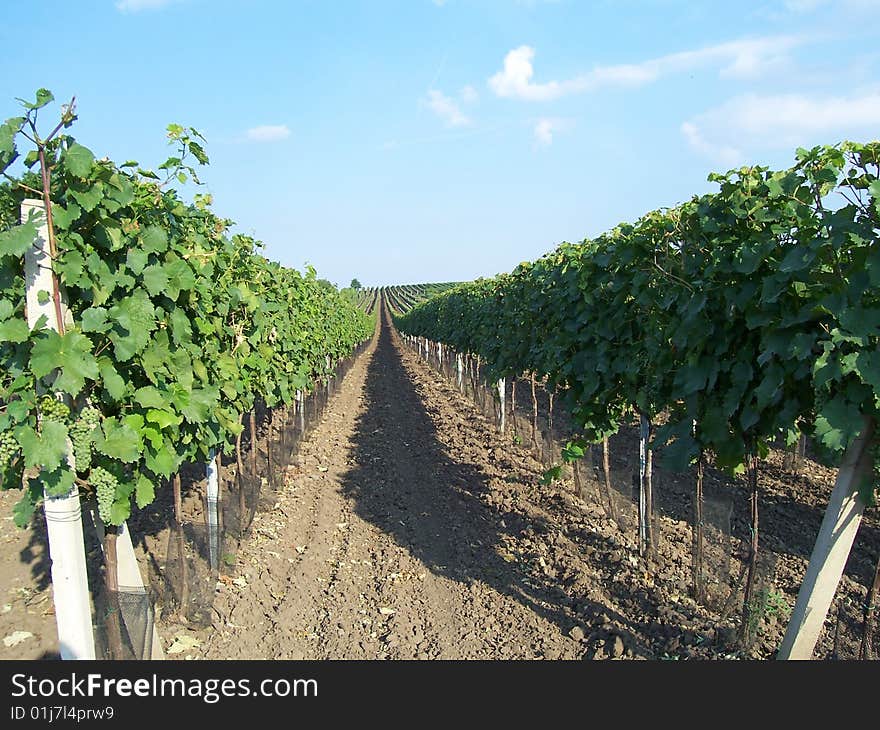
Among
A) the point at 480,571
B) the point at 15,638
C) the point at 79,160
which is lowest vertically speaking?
the point at 480,571

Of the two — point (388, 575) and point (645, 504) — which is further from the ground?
point (645, 504)

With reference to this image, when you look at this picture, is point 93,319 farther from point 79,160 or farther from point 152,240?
point 79,160

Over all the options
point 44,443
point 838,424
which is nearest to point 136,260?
point 44,443

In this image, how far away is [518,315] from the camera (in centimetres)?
880

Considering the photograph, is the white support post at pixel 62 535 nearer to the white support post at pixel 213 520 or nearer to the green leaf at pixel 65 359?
the green leaf at pixel 65 359

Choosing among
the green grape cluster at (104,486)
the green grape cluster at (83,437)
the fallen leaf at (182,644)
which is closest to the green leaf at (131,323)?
the green grape cluster at (83,437)

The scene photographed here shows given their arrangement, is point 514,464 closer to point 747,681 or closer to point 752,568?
point 752,568

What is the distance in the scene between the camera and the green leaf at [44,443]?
2.72 meters

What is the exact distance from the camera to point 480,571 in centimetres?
587

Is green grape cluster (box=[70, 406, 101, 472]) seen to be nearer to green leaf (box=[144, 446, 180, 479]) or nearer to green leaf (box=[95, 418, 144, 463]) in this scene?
green leaf (box=[95, 418, 144, 463])

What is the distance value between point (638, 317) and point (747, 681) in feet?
8.62

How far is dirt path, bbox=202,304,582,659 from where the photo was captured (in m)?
4.71

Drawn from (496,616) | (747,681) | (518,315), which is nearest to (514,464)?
(518,315)

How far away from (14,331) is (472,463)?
298 inches
